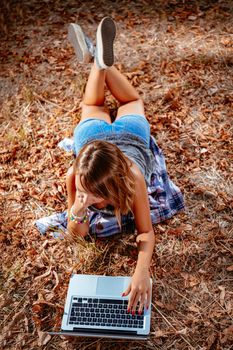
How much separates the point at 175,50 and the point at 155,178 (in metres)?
2.07

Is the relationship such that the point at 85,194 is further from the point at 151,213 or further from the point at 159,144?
the point at 159,144

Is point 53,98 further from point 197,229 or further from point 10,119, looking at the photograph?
point 197,229

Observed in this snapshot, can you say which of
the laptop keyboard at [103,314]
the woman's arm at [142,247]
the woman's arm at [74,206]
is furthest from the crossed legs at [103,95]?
the laptop keyboard at [103,314]

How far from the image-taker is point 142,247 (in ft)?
11.2

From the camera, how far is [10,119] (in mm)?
4891

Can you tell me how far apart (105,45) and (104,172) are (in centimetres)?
155

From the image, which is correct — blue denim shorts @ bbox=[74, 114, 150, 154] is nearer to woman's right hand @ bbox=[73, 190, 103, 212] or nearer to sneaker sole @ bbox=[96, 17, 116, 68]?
sneaker sole @ bbox=[96, 17, 116, 68]

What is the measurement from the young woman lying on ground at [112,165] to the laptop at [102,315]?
0.30 feet

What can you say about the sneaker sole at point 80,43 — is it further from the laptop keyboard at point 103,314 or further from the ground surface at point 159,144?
the laptop keyboard at point 103,314

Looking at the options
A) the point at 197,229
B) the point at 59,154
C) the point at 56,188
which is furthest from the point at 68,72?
the point at 197,229

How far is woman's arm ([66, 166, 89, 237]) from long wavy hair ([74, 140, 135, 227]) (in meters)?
0.28

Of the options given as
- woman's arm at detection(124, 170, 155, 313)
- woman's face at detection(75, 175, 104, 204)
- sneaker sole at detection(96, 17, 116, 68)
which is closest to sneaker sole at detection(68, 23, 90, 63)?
sneaker sole at detection(96, 17, 116, 68)

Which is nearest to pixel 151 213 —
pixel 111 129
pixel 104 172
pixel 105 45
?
pixel 111 129

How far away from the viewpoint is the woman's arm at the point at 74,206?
3.41 m
